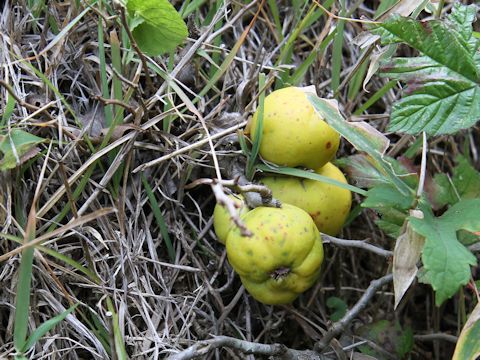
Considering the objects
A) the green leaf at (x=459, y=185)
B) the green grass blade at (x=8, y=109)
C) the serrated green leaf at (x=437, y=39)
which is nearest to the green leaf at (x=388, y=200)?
the green leaf at (x=459, y=185)

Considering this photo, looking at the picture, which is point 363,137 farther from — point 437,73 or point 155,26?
point 155,26

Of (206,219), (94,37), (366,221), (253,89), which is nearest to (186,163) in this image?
(206,219)

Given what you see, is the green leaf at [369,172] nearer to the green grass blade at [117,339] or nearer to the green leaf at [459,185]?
the green leaf at [459,185]

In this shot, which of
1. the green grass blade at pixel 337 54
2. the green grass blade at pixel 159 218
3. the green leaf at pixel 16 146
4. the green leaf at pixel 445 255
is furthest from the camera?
the green grass blade at pixel 337 54

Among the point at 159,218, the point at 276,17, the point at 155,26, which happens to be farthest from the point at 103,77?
the point at 276,17

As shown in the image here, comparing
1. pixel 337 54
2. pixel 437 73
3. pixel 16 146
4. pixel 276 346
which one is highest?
pixel 437 73
